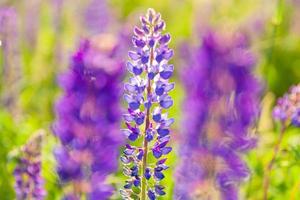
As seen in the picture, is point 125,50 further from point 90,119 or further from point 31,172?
point 90,119

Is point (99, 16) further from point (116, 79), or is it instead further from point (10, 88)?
point (116, 79)

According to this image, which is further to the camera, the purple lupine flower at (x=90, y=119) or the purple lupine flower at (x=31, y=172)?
the purple lupine flower at (x=31, y=172)

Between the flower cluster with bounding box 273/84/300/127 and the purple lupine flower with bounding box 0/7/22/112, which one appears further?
the purple lupine flower with bounding box 0/7/22/112

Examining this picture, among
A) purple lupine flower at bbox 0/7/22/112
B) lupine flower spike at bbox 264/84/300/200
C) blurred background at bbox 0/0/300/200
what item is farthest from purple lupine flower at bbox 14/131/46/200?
purple lupine flower at bbox 0/7/22/112

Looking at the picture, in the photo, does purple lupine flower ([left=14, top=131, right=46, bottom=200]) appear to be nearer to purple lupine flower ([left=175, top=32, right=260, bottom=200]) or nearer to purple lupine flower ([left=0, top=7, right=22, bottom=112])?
purple lupine flower ([left=175, top=32, right=260, bottom=200])

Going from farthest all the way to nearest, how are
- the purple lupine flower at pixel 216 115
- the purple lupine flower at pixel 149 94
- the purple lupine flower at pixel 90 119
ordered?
the purple lupine flower at pixel 149 94 → the purple lupine flower at pixel 90 119 → the purple lupine flower at pixel 216 115

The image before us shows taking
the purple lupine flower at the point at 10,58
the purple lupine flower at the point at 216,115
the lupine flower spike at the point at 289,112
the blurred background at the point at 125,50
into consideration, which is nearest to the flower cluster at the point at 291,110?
the lupine flower spike at the point at 289,112

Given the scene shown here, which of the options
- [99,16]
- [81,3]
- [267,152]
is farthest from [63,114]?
[81,3]

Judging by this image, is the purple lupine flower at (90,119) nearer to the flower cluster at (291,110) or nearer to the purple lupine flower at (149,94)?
the purple lupine flower at (149,94)
